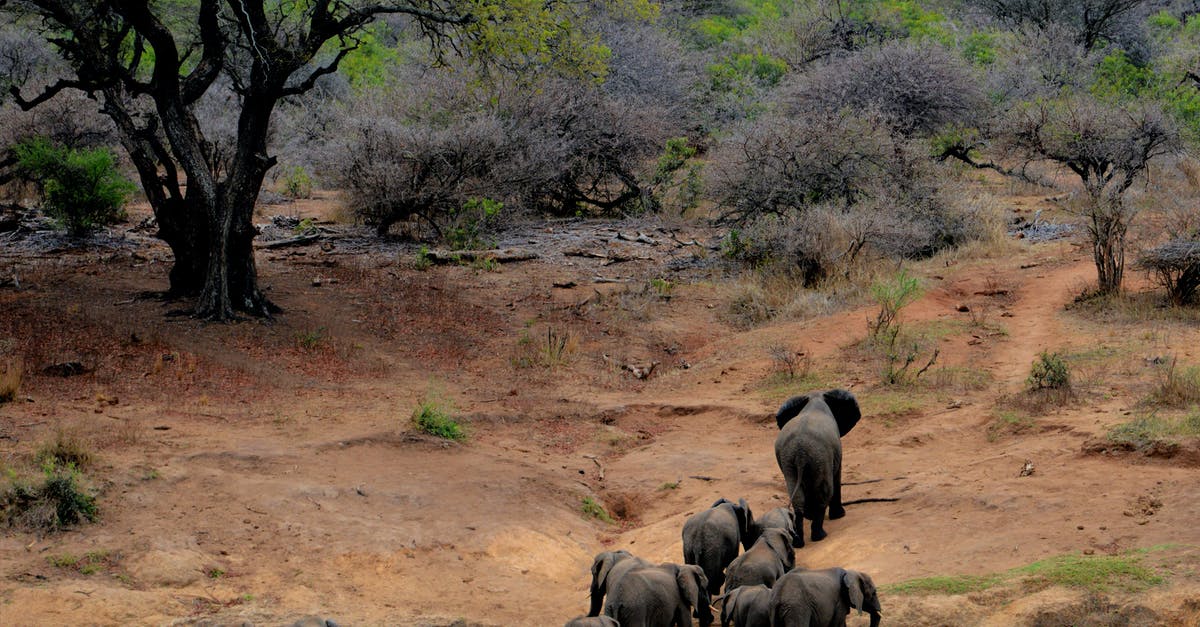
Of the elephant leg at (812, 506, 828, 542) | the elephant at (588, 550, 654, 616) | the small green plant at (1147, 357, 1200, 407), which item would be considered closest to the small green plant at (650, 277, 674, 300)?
the small green plant at (1147, 357, 1200, 407)

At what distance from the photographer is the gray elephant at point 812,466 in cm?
908

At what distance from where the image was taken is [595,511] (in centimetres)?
1055

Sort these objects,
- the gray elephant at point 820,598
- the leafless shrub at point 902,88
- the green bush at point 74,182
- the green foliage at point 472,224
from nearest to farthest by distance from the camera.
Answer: the gray elephant at point 820,598 → the green bush at point 74,182 → the green foliage at point 472,224 → the leafless shrub at point 902,88

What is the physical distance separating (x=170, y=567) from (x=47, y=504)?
1226mm

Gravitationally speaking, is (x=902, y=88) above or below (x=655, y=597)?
above

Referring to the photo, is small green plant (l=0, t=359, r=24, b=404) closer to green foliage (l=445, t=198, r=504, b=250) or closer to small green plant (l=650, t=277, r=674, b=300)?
small green plant (l=650, t=277, r=674, b=300)

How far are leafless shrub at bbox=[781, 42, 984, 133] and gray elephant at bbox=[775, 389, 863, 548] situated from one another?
57.3ft

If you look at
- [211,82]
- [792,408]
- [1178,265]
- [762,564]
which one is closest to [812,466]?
[792,408]

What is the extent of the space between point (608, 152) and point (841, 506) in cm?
1725

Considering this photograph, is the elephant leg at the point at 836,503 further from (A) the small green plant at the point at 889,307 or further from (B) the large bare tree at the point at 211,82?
(B) the large bare tree at the point at 211,82

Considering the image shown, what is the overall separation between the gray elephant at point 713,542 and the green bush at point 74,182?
16.6 m

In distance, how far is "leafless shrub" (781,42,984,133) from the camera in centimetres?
2606

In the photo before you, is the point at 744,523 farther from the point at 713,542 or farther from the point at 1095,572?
the point at 1095,572

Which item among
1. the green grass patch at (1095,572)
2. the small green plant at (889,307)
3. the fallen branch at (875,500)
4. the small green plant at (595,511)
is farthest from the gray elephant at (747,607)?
the small green plant at (889,307)
